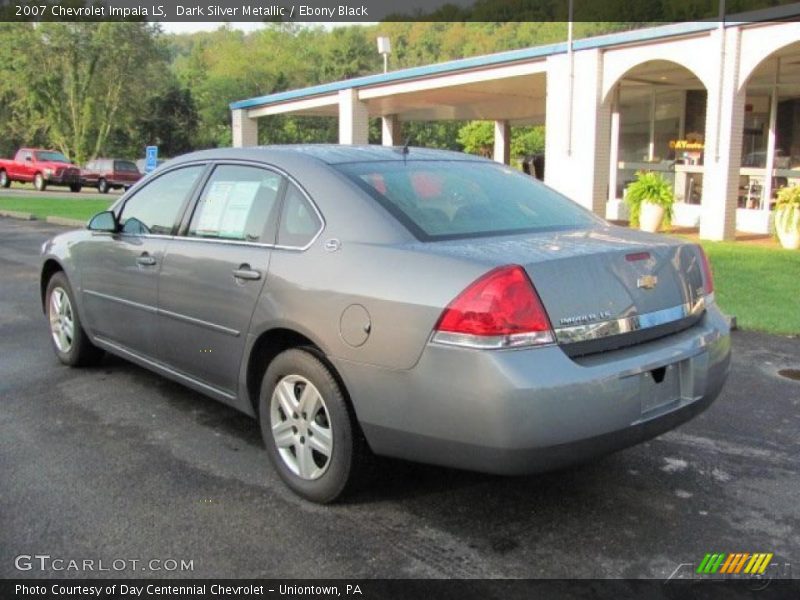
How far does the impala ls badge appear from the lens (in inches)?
132

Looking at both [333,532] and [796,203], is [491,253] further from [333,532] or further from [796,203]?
[796,203]

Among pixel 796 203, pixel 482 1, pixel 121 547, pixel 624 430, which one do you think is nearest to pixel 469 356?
pixel 624 430

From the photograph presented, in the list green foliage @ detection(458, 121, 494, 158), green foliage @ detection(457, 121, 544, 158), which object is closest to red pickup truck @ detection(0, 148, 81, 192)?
green foliage @ detection(457, 121, 544, 158)

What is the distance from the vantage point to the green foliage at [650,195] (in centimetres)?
1438

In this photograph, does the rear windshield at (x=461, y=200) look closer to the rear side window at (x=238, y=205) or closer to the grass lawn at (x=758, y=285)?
the rear side window at (x=238, y=205)

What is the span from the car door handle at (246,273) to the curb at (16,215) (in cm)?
1754

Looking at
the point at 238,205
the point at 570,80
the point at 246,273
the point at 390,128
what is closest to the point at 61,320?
the point at 238,205

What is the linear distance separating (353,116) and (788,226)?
44.3 ft

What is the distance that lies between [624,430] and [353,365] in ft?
3.68

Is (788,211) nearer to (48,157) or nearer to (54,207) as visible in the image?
(54,207)

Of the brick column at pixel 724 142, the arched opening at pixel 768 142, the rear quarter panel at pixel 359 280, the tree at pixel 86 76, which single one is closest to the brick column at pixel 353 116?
the arched opening at pixel 768 142

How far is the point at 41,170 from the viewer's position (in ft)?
114

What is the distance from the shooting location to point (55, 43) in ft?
148

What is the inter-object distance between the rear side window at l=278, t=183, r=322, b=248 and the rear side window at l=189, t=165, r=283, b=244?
9 cm
